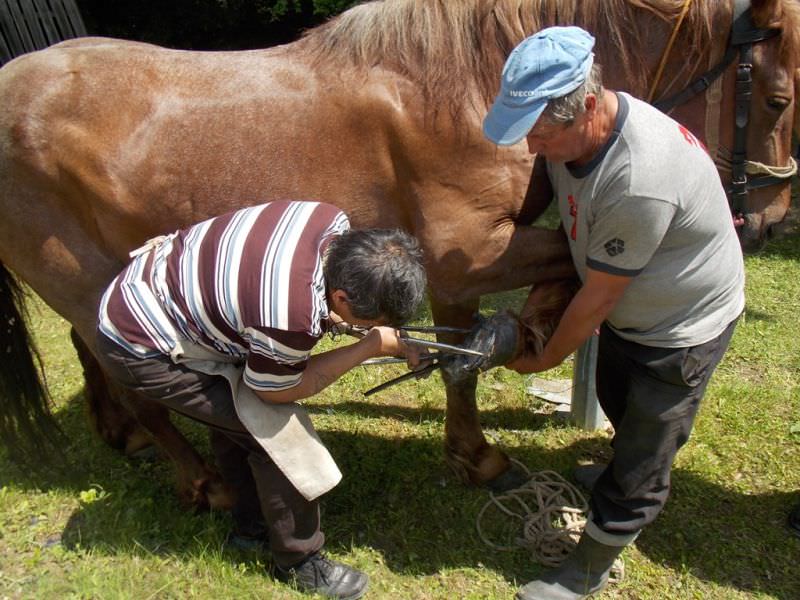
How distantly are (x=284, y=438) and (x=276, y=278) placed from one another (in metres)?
0.64

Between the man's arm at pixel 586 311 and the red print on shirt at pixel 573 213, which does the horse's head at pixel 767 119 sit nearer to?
the red print on shirt at pixel 573 213

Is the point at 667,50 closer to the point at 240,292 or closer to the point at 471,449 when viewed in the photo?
the point at 240,292

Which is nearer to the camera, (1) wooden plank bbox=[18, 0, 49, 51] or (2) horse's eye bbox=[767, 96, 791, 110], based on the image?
(2) horse's eye bbox=[767, 96, 791, 110]

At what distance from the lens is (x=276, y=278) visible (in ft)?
6.13

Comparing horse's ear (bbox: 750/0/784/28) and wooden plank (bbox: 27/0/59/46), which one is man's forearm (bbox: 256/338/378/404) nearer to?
horse's ear (bbox: 750/0/784/28)

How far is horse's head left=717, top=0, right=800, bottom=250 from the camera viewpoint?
2.22m

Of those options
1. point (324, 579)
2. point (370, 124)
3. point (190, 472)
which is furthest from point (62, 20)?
point (324, 579)

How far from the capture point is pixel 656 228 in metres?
1.76

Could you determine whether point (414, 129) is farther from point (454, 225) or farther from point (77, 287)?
point (77, 287)

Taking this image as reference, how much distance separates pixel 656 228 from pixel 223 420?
1530mm

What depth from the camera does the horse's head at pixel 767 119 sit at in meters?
2.22

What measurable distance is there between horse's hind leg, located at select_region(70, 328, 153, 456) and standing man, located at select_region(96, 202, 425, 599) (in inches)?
49.0

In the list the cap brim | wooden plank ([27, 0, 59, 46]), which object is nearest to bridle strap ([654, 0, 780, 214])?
the cap brim

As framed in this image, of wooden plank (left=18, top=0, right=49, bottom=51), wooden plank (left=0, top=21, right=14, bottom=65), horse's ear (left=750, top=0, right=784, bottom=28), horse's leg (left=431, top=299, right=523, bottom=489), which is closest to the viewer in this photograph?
horse's ear (left=750, top=0, right=784, bottom=28)
